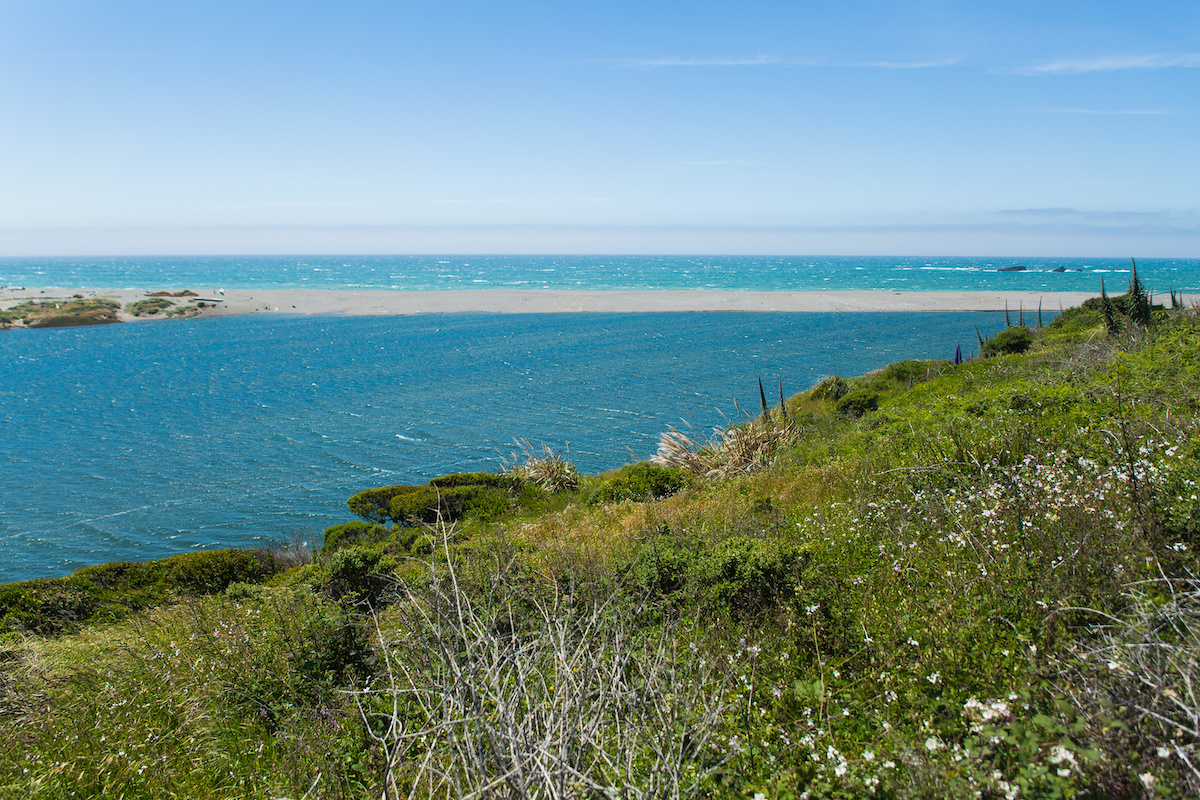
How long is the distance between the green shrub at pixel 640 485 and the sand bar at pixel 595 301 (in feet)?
182

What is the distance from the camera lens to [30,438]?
2338 cm

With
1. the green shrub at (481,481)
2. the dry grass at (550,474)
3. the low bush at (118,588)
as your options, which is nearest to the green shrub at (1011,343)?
the dry grass at (550,474)

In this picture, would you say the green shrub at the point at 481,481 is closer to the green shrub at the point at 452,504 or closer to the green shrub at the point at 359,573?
the green shrub at the point at 452,504

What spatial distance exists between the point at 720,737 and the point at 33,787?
3941mm

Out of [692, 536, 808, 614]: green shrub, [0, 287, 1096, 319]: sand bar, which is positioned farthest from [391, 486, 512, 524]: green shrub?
[0, 287, 1096, 319]: sand bar

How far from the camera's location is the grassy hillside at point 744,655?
274cm

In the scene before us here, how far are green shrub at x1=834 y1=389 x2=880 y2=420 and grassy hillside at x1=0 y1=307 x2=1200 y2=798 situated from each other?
28.6ft

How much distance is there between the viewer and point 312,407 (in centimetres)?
2788

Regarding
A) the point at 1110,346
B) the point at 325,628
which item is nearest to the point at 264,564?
the point at 325,628

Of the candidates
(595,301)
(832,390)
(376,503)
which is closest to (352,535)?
(376,503)

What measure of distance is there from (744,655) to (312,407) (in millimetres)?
27022

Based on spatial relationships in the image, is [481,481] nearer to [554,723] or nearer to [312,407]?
[554,723]

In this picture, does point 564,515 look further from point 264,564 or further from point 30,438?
point 30,438

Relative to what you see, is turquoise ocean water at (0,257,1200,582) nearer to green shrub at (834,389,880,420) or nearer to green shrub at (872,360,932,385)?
green shrub at (872,360,932,385)
